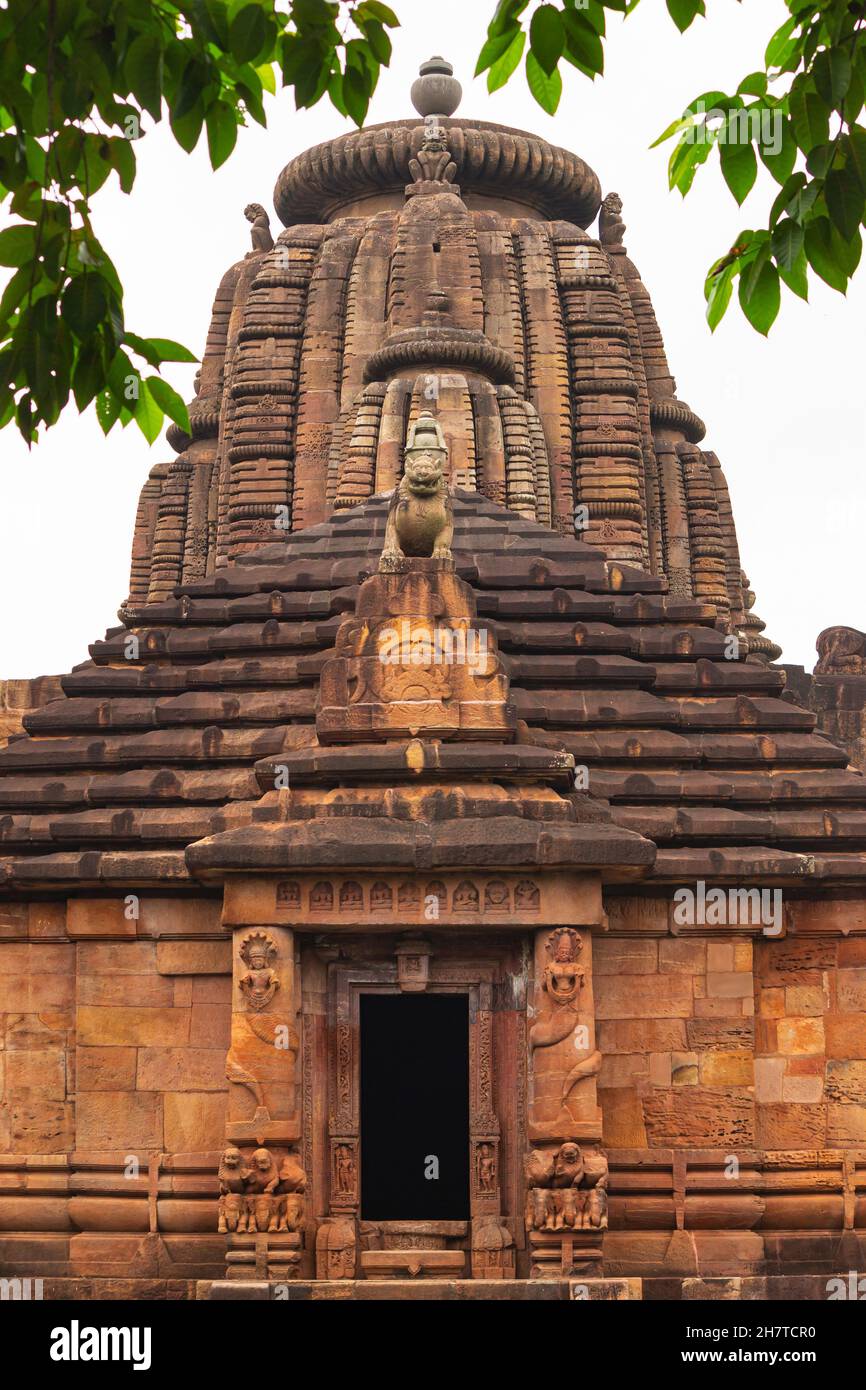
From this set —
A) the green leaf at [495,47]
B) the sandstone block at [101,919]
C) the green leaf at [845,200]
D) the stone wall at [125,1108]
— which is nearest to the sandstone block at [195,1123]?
the stone wall at [125,1108]

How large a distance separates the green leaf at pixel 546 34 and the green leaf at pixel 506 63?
0.26 metres

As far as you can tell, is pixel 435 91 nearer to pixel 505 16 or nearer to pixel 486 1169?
pixel 486 1169

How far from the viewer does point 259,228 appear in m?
35.3

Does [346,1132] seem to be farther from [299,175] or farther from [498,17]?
[299,175]

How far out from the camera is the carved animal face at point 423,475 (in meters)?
15.9

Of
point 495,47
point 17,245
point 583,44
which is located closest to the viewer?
point 17,245

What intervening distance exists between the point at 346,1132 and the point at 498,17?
368 inches

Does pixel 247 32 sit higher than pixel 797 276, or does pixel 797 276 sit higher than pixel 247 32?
pixel 247 32

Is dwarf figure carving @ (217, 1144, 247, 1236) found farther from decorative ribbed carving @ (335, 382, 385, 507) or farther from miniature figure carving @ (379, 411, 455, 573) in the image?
decorative ribbed carving @ (335, 382, 385, 507)

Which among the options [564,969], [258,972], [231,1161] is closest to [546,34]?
[564,969]

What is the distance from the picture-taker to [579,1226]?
14.1 m

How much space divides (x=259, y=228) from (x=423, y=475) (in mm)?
20619

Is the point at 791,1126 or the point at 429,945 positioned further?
the point at 791,1126

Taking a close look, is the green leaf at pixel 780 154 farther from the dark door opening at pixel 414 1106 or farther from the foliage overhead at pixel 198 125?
the dark door opening at pixel 414 1106
